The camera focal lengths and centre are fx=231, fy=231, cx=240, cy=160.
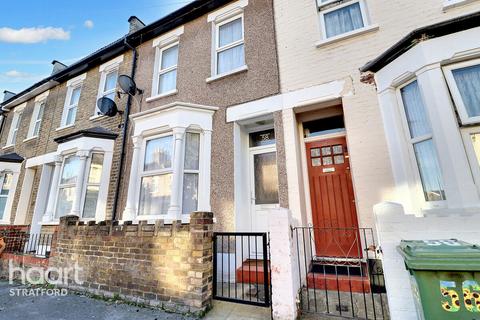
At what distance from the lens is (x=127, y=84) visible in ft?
21.7

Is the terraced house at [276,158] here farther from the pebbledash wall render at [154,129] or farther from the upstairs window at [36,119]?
the upstairs window at [36,119]

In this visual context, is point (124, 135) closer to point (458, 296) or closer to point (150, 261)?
point (150, 261)

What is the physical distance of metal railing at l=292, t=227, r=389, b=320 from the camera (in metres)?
3.01

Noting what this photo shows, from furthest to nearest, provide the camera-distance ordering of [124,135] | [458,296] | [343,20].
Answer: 1. [124,135]
2. [343,20]
3. [458,296]

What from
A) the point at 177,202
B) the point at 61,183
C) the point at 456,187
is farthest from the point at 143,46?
the point at 456,187

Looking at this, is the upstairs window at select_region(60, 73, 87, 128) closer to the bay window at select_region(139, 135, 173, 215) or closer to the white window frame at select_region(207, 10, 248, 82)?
the bay window at select_region(139, 135, 173, 215)

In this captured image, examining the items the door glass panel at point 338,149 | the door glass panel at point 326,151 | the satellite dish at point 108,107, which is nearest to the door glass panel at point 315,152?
the door glass panel at point 326,151

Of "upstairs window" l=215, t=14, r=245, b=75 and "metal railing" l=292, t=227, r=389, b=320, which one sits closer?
"metal railing" l=292, t=227, r=389, b=320

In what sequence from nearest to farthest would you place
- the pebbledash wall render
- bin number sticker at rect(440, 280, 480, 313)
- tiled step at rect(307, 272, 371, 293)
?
bin number sticker at rect(440, 280, 480, 313) < tiled step at rect(307, 272, 371, 293) < the pebbledash wall render

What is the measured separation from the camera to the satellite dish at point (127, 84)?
6.60 meters

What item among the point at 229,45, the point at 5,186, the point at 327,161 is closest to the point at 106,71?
the point at 229,45

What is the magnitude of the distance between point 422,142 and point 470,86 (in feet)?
2.79

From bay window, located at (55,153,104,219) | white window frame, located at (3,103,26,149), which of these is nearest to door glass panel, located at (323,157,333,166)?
bay window, located at (55,153,104,219)

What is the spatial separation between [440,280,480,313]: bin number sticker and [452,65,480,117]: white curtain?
2.15m
